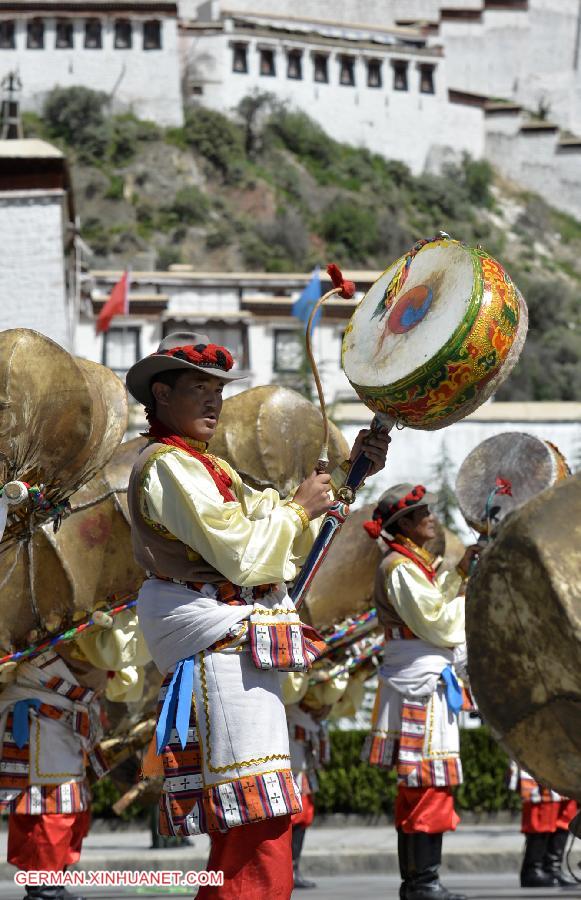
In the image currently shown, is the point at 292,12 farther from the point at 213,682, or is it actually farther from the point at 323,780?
the point at 213,682

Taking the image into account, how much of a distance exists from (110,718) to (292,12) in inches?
3044

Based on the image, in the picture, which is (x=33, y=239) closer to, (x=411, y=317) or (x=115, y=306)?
(x=115, y=306)

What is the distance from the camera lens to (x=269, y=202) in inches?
2808

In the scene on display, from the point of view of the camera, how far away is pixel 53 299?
Result: 25.6m

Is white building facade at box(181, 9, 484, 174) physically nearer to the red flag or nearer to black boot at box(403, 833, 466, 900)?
the red flag

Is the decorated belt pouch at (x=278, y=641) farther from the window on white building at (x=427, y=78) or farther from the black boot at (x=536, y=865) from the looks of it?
the window on white building at (x=427, y=78)

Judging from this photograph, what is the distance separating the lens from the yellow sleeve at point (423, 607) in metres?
6.93

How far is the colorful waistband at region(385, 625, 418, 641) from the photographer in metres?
7.19

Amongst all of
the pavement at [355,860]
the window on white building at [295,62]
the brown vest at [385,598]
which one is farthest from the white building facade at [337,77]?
the brown vest at [385,598]

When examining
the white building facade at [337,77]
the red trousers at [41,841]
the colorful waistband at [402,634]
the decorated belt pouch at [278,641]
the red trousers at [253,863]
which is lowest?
the red trousers at [41,841]

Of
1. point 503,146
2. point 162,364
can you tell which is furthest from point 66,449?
point 503,146

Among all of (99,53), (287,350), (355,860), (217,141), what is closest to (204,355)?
(355,860)

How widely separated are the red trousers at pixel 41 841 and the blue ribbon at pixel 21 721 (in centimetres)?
27

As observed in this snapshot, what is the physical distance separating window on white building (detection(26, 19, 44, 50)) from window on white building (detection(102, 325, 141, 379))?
42.5m
